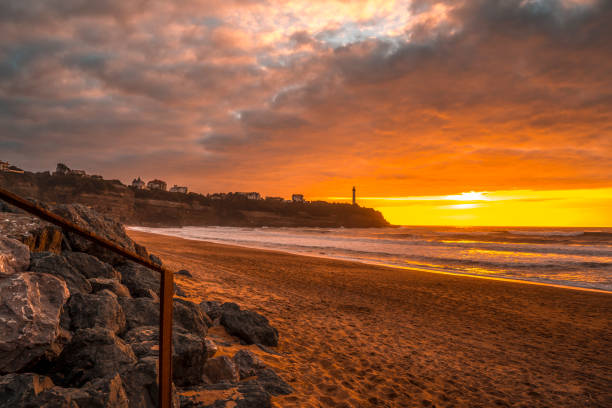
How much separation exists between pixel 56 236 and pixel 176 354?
3.17 meters

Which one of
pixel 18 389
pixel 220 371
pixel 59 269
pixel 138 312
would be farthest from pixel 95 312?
pixel 220 371

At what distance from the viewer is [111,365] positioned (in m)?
2.80

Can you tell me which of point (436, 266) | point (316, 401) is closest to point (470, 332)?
point (316, 401)

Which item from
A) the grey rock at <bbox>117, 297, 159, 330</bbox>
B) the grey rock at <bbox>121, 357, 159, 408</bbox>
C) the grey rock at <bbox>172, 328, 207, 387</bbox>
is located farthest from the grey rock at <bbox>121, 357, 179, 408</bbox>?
the grey rock at <bbox>117, 297, 159, 330</bbox>

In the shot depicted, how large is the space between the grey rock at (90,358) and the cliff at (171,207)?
80.4 meters

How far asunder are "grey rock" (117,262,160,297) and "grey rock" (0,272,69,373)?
2303 mm

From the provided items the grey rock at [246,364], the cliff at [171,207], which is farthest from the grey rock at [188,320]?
the cliff at [171,207]

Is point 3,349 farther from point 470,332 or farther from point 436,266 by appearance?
point 436,266

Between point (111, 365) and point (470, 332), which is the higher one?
point (111, 365)

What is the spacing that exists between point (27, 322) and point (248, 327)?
133 inches

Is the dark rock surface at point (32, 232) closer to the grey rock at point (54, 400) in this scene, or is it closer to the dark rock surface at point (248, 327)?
the dark rock surface at point (248, 327)

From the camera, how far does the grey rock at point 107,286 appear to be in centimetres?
436

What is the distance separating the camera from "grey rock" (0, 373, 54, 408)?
2064 mm

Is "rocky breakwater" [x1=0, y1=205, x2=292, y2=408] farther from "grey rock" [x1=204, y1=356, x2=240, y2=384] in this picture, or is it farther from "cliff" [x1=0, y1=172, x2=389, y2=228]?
"cliff" [x1=0, y1=172, x2=389, y2=228]
